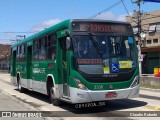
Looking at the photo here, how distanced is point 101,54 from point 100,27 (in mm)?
995

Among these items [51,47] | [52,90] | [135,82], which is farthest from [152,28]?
[135,82]

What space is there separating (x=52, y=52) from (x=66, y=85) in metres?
2.05

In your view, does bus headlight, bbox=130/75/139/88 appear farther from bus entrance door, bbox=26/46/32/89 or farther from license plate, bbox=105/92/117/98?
bus entrance door, bbox=26/46/32/89

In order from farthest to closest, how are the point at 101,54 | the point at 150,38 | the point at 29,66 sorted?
the point at 150,38, the point at 29,66, the point at 101,54

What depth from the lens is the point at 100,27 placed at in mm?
12547

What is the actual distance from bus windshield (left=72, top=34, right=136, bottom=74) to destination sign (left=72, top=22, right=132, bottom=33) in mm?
236

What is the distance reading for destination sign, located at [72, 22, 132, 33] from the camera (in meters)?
12.4

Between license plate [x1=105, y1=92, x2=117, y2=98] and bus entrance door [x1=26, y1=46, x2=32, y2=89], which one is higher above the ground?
bus entrance door [x1=26, y1=46, x2=32, y2=89]

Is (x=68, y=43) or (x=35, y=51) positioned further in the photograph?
(x=35, y=51)

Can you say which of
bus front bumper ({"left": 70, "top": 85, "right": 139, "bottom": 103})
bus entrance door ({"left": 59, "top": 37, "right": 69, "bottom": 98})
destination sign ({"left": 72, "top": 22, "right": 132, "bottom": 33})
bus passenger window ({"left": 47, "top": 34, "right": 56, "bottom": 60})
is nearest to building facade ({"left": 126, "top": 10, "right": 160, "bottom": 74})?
bus passenger window ({"left": 47, "top": 34, "right": 56, "bottom": 60})

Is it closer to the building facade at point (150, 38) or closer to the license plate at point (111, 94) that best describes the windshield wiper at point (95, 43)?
the license plate at point (111, 94)

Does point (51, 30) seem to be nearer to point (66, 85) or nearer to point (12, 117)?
point (66, 85)

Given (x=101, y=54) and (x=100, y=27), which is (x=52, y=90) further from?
(x=100, y=27)

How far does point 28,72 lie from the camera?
64.0 ft
